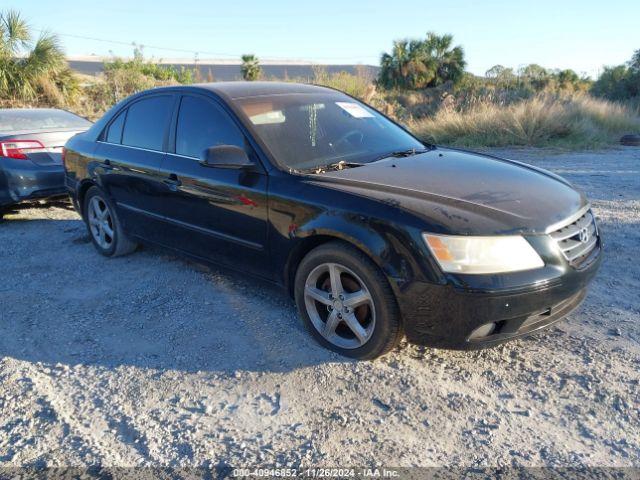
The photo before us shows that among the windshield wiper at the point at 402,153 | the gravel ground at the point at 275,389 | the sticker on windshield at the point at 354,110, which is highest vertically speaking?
the sticker on windshield at the point at 354,110

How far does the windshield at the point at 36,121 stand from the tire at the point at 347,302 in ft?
17.3

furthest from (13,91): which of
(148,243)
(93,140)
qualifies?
(148,243)

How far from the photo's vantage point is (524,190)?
332 cm

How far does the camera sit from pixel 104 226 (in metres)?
5.33

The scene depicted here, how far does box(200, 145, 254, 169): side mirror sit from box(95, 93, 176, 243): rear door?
912 mm

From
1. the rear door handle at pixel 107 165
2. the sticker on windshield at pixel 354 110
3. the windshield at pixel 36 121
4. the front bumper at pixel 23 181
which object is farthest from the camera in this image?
the windshield at pixel 36 121

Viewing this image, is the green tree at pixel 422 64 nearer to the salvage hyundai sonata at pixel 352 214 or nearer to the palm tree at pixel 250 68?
the palm tree at pixel 250 68

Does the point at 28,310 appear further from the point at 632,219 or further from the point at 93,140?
the point at 632,219

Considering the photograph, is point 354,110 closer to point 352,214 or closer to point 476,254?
point 352,214

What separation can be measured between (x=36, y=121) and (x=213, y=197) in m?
4.69

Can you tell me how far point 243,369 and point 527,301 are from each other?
162 cm

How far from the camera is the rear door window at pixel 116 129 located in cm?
505

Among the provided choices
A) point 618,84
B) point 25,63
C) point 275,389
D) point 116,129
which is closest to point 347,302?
point 275,389

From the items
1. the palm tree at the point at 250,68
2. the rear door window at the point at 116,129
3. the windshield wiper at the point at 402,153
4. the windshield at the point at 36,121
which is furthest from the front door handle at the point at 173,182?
the palm tree at the point at 250,68
